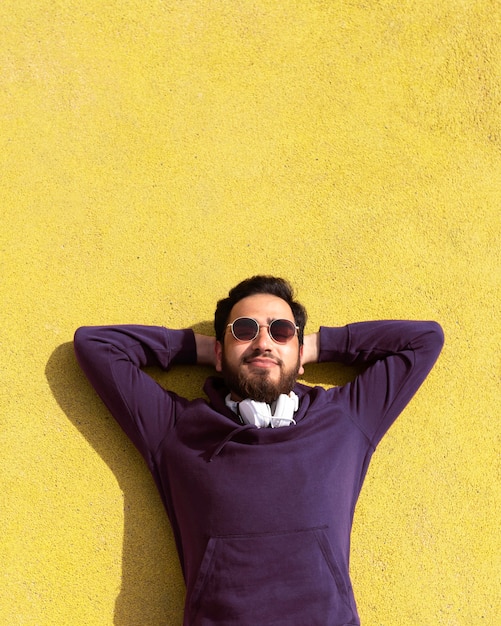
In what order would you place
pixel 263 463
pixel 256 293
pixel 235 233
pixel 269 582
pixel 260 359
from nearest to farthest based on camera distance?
pixel 269 582
pixel 263 463
pixel 260 359
pixel 256 293
pixel 235 233

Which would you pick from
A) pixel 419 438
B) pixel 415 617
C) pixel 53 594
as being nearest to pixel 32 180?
pixel 53 594

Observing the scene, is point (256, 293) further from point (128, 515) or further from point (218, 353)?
point (128, 515)

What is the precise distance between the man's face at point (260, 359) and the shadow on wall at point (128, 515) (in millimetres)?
797

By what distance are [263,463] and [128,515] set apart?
3.09 ft

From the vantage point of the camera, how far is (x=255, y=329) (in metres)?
3.14

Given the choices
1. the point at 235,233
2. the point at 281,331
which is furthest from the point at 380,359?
the point at 235,233

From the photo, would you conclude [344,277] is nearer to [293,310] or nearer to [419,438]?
[293,310]

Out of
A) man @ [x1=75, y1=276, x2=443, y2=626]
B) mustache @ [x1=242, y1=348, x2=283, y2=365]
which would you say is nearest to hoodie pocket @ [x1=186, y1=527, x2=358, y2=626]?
man @ [x1=75, y1=276, x2=443, y2=626]

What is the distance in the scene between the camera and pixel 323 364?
12.0ft

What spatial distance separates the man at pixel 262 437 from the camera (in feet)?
9.52

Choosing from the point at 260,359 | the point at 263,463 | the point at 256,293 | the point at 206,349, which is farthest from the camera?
the point at 206,349

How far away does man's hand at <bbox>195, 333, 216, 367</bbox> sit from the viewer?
344 centimetres

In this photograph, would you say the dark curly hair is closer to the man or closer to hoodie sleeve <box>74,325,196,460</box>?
the man

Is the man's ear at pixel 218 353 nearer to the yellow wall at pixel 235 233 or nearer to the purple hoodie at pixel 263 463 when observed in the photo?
the purple hoodie at pixel 263 463
